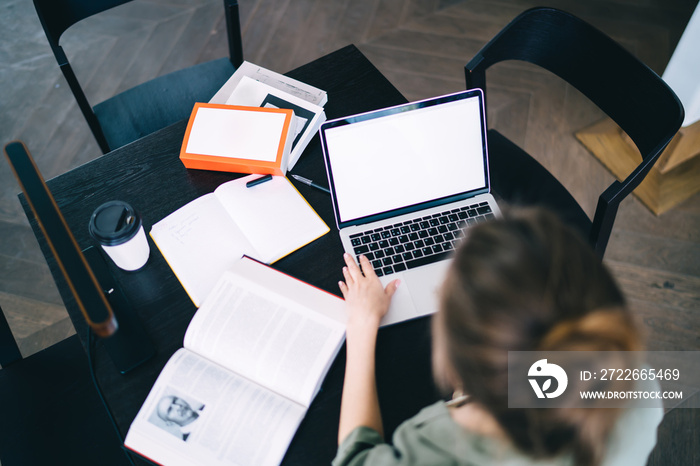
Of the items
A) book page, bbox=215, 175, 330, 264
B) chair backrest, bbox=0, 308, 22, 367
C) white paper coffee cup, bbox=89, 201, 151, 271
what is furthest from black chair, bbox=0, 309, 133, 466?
book page, bbox=215, 175, 330, 264

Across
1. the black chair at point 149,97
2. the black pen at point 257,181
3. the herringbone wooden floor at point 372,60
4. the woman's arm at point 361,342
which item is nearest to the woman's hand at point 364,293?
the woman's arm at point 361,342

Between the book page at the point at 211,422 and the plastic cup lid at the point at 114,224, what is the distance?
254mm

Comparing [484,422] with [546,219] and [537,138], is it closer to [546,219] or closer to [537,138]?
[546,219]

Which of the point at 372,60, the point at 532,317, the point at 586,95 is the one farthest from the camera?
the point at 372,60

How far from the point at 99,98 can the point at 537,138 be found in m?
1.83

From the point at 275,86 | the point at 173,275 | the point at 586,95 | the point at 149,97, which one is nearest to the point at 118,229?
the point at 173,275

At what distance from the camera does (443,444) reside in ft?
2.45

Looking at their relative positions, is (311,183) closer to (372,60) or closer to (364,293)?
(364,293)

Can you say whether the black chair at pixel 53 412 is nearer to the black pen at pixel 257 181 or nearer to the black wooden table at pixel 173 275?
the black wooden table at pixel 173 275

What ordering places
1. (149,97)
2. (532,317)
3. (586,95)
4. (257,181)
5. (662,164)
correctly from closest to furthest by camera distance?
(532,317), (257,181), (586,95), (149,97), (662,164)

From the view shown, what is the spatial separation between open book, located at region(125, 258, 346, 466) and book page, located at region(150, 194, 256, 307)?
0.21 ft

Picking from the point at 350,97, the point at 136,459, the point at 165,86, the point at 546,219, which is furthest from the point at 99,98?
the point at 546,219

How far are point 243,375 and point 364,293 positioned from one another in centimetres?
25

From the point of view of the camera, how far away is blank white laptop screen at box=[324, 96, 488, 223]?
102 cm
